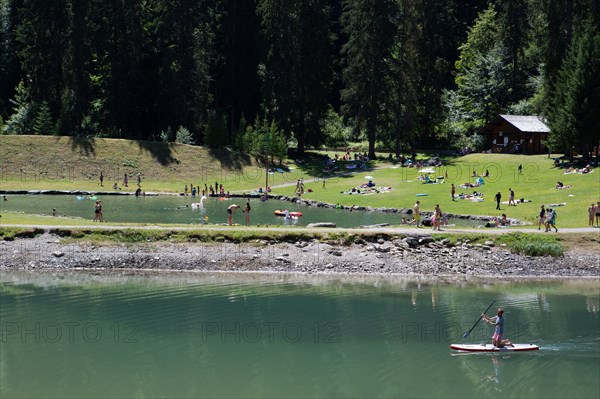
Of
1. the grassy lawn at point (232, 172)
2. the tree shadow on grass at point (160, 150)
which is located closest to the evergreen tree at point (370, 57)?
the grassy lawn at point (232, 172)

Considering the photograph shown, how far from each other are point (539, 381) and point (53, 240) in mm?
29224

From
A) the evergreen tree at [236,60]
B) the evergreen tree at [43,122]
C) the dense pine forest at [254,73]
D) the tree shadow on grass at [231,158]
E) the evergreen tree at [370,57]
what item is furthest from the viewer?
the evergreen tree at [236,60]

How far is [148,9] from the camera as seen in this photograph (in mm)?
110250

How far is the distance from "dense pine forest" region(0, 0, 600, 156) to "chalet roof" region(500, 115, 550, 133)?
9.32ft

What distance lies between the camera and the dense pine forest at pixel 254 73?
99.3 m

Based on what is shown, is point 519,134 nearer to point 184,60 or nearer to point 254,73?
point 254,73

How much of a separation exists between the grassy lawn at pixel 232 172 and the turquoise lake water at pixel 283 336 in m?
30.2

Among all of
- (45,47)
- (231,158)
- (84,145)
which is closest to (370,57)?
(231,158)

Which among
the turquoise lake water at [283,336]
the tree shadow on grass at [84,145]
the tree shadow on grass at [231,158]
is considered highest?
the tree shadow on grass at [84,145]

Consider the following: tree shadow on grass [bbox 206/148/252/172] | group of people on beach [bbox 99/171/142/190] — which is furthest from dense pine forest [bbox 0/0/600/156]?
group of people on beach [bbox 99/171/142/190]

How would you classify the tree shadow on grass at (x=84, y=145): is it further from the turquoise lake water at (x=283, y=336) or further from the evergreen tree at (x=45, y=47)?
the turquoise lake water at (x=283, y=336)

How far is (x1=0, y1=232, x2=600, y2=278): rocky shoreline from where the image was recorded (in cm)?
4469

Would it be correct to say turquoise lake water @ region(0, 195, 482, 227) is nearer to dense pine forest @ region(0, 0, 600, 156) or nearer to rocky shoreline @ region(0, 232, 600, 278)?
rocky shoreline @ region(0, 232, 600, 278)

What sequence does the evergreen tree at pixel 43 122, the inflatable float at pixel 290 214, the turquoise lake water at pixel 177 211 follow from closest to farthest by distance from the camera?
the turquoise lake water at pixel 177 211
the inflatable float at pixel 290 214
the evergreen tree at pixel 43 122
